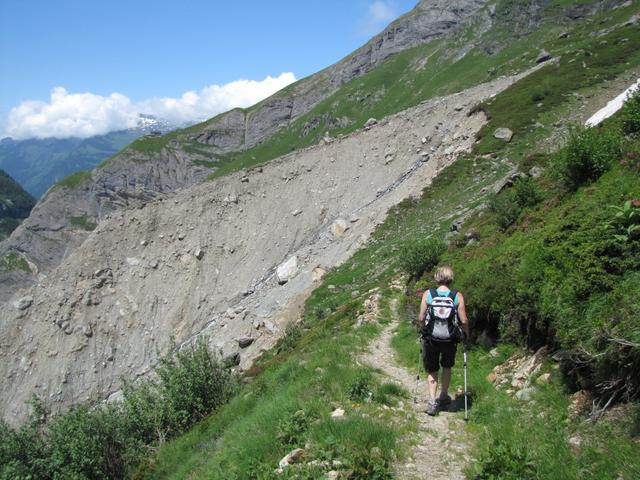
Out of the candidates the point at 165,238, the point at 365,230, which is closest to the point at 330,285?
the point at 365,230

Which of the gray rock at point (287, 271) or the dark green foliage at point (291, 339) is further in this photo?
the gray rock at point (287, 271)

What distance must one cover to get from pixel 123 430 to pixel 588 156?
17.1m

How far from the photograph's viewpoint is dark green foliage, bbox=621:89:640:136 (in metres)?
13.9

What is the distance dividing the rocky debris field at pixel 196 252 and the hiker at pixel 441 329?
85.1 feet

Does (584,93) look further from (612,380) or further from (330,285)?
(612,380)

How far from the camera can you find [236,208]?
4891 cm

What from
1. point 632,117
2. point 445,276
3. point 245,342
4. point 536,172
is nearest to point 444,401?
point 445,276

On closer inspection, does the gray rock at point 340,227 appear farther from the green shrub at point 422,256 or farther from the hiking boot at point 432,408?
the hiking boot at point 432,408

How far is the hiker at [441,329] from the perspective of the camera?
825 cm

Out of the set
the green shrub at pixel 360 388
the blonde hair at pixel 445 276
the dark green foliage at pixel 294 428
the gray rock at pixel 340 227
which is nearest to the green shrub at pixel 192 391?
the green shrub at pixel 360 388

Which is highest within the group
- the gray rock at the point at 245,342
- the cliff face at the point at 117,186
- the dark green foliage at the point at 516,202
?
the cliff face at the point at 117,186

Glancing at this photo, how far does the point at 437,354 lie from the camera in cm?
858

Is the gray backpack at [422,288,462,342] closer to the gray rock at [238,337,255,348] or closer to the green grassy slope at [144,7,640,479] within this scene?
the green grassy slope at [144,7,640,479]

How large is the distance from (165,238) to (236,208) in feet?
27.5
